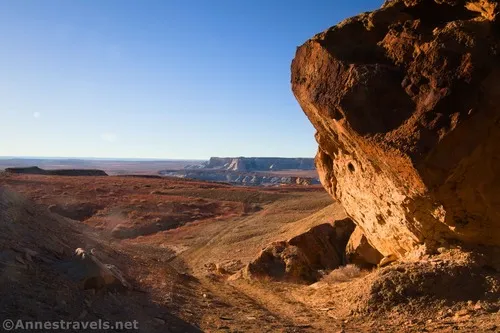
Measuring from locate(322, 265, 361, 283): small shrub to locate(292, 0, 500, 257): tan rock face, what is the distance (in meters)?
2.64

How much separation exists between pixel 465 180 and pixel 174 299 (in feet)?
→ 25.0

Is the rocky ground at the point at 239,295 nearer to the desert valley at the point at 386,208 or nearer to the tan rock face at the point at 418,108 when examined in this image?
the desert valley at the point at 386,208

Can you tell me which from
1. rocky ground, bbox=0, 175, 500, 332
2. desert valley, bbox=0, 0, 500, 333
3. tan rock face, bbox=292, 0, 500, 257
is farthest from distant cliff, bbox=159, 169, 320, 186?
tan rock face, bbox=292, 0, 500, 257

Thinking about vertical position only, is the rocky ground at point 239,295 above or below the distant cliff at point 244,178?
above

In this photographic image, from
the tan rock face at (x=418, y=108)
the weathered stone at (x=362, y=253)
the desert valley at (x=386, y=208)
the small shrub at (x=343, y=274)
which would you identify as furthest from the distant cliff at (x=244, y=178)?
the tan rock face at (x=418, y=108)

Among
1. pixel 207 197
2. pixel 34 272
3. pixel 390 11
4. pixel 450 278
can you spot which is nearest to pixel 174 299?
pixel 34 272

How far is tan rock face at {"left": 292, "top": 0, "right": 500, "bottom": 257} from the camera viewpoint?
26.9ft

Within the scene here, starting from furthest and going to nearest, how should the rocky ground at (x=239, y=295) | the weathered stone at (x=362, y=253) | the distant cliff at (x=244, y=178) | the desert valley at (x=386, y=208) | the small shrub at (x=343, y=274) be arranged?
the distant cliff at (x=244, y=178)
the weathered stone at (x=362, y=253)
the small shrub at (x=343, y=274)
the desert valley at (x=386, y=208)
the rocky ground at (x=239, y=295)

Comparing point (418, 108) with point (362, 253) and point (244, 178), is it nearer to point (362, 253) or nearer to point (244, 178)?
point (362, 253)

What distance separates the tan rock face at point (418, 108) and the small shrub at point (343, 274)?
264 cm

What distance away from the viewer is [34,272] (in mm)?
8336

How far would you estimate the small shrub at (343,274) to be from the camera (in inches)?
516

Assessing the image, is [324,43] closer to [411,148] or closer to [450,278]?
[411,148]

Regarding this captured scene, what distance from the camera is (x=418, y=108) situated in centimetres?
861
